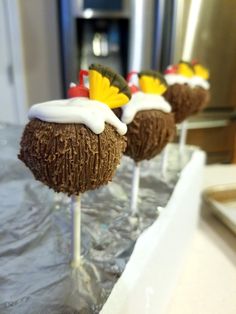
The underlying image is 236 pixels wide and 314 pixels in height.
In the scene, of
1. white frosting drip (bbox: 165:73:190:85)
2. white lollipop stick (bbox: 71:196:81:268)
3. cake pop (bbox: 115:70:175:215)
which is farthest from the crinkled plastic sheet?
white frosting drip (bbox: 165:73:190:85)

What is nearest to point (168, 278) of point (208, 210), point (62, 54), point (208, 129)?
point (208, 210)

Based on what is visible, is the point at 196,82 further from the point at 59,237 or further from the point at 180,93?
the point at 59,237

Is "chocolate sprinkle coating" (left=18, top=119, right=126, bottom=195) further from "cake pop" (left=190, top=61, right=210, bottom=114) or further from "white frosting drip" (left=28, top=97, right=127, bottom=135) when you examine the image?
"cake pop" (left=190, top=61, right=210, bottom=114)

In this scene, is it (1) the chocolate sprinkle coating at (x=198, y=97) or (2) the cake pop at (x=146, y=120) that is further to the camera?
(1) the chocolate sprinkle coating at (x=198, y=97)

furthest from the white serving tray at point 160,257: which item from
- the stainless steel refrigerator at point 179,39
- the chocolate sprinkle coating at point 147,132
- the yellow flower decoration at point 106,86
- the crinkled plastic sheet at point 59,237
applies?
the stainless steel refrigerator at point 179,39

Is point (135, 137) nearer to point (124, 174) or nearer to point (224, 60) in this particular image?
point (124, 174)

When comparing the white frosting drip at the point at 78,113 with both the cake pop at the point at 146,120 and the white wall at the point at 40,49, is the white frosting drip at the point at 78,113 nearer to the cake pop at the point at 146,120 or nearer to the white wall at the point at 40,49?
the cake pop at the point at 146,120

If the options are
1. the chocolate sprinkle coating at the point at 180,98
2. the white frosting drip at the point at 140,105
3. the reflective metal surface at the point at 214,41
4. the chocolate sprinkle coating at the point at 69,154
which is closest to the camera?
the chocolate sprinkle coating at the point at 69,154
